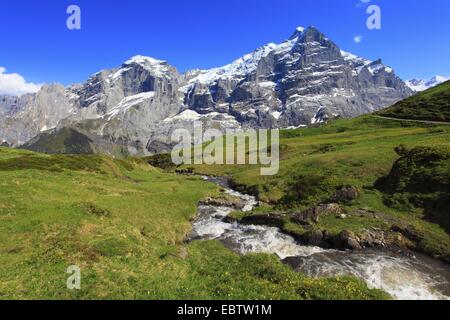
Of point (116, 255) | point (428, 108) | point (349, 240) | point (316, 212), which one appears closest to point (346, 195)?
point (316, 212)

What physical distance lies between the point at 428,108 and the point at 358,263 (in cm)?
15704

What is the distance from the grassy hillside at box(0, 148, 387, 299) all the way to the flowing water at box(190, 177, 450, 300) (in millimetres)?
5103

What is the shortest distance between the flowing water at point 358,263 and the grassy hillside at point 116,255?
5.10 metres

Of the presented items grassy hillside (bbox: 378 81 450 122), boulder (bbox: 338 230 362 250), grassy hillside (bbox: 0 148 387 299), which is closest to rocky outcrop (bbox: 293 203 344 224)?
boulder (bbox: 338 230 362 250)

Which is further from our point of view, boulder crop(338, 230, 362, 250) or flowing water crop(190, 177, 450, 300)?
boulder crop(338, 230, 362, 250)

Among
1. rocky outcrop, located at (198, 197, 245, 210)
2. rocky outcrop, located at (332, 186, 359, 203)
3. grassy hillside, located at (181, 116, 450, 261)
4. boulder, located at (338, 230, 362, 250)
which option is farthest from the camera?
rocky outcrop, located at (198, 197, 245, 210)

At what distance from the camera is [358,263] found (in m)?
36.9

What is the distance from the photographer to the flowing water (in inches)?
1244

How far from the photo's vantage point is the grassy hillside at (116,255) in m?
22.9

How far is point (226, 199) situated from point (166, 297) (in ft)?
154

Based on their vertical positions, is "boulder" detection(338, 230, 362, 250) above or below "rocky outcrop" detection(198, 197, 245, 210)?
below

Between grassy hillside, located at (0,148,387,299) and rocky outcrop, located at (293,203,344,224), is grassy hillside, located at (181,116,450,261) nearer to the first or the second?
rocky outcrop, located at (293,203,344,224)

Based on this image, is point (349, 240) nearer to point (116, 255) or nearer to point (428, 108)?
point (116, 255)
